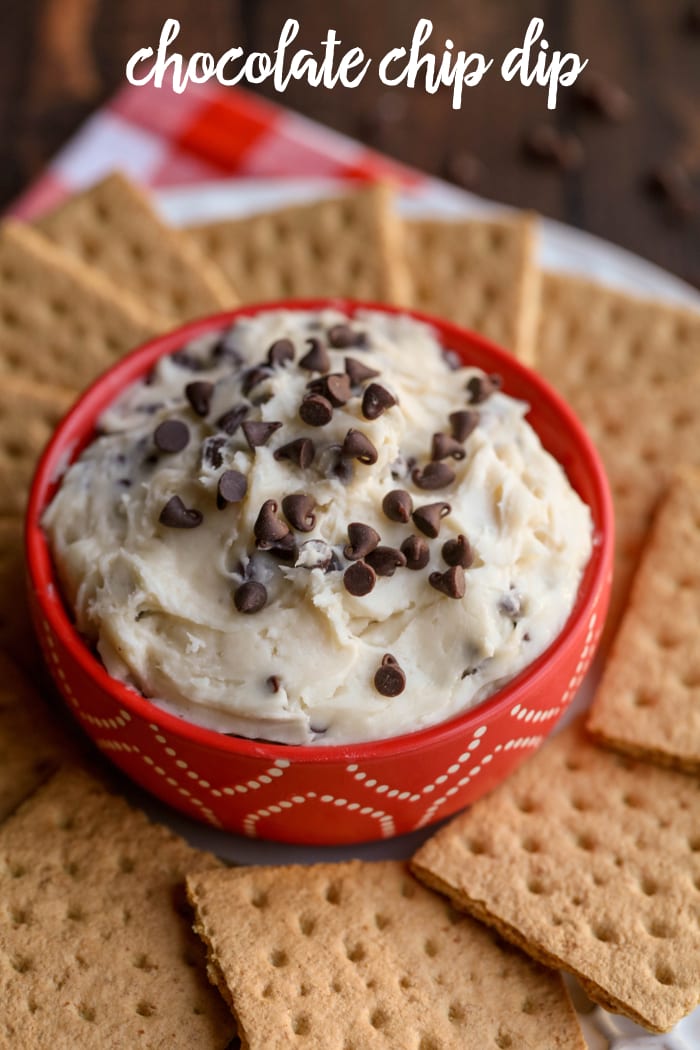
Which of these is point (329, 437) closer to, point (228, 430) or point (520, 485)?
point (228, 430)

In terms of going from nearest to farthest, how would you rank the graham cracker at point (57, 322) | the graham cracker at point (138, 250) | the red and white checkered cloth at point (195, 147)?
1. the graham cracker at point (57, 322)
2. the graham cracker at point (138, 250)
3. the red and white checkered cloth at point (195, 147)

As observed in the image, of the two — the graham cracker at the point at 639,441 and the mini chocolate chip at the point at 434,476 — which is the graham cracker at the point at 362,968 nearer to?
the mini chocolate chip at the point at 434,476

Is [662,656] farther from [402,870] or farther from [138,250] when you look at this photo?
[138,250]

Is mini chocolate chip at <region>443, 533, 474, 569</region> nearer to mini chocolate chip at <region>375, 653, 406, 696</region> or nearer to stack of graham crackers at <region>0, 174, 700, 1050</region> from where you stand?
mini chocolate chip at <region>375, 653, 406, 696</region>

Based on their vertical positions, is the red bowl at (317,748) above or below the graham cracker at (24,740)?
above

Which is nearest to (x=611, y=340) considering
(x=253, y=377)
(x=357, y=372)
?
(x=357, y=372)

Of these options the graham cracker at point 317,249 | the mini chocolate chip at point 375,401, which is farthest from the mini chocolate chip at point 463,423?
the graham cracker at point 317,249

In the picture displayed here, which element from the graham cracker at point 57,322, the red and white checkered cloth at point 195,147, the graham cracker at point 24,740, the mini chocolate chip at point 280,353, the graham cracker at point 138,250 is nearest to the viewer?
the mini chocolate chip at point 280,353
